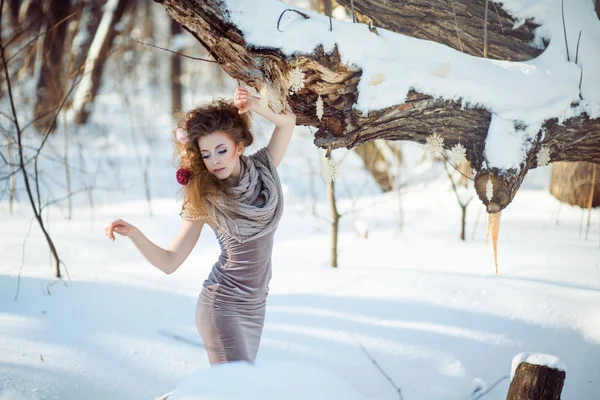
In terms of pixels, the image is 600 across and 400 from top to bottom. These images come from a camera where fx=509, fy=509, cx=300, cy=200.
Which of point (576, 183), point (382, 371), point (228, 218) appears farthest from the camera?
point (576, 183)

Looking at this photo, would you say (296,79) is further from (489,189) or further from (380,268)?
(380,268)

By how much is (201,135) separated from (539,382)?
1542 mm

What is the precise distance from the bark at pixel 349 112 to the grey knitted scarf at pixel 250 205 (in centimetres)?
28

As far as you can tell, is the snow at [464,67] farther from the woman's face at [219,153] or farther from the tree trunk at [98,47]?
the tree trunk at [98,47]

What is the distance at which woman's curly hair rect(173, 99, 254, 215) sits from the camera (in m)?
1.97

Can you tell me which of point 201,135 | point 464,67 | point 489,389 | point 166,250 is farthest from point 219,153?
point 489,389

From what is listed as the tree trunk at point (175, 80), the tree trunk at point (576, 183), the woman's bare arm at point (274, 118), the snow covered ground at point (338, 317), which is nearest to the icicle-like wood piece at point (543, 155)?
the snow covered ground at point (338, 317)

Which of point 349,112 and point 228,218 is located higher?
point 349,112

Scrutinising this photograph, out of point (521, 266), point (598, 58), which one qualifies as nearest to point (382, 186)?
point (521, 266)

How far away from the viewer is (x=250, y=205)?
198 centimetres

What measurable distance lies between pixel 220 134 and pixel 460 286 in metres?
1.88

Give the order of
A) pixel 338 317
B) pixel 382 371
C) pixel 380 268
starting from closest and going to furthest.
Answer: pixel 382 371, pixel 338 317, pixel 380 268

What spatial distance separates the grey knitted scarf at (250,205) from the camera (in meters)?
1.96

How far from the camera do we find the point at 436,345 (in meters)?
2.66
